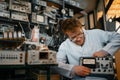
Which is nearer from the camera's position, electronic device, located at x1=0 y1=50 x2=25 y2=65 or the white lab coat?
electronic device, located at x1=0 y1=50 x2=25 y2=65

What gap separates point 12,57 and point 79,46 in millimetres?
597

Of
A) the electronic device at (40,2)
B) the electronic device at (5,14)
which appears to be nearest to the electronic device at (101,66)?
the electronic device at (5,14)

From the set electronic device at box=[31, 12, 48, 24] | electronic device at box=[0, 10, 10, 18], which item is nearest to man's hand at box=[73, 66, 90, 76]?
electronic device at box=[0, 10, 10, 18]

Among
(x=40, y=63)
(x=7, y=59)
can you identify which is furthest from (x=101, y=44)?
(x=7, y=59)

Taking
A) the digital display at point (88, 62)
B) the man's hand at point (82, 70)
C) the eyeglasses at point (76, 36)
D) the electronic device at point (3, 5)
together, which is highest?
the electronic device at point (3, 5)

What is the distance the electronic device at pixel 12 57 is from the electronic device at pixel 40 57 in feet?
0.17

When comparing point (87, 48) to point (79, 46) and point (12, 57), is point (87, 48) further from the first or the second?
point (12, 57)

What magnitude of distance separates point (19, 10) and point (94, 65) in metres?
1.69

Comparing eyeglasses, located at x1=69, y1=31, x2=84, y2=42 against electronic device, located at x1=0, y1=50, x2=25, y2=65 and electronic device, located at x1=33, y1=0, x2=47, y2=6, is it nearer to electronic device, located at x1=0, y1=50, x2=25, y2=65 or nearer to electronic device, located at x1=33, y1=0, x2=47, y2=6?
electronic device, located at x1=0, y1=50, x2=25, y2=65

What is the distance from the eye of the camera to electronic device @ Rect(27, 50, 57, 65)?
1405 mm

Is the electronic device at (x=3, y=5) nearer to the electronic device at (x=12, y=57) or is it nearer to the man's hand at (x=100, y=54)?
the electronic device at (x=12, y=57)

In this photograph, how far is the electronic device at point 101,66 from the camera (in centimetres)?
139

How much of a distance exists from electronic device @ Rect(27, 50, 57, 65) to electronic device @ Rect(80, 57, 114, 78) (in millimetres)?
278

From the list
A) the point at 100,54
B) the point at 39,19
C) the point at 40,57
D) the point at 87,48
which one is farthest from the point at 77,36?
the point at 39,19
